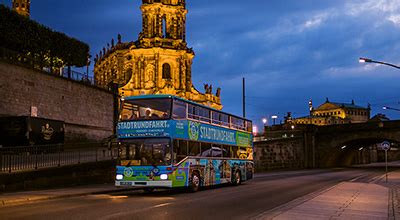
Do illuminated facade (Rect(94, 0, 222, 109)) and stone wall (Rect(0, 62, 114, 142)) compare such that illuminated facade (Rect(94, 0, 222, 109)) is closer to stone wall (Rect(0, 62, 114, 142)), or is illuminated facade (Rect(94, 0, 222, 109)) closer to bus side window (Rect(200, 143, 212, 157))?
stone wall (Rect(0, 62, 114, 142))

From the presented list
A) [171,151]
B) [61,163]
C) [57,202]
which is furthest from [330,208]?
[61,163]

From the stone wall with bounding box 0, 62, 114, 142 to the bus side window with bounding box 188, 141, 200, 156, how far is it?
18.4m

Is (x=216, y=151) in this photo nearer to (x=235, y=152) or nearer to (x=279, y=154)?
(x=235, y=152)

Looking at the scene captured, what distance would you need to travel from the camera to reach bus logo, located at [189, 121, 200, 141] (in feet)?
69.4

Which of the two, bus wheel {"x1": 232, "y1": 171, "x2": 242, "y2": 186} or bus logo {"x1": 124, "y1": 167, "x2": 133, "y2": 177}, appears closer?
bus logo {"x1": 124, "y1": 167, "x2": 133, "y2": 177}

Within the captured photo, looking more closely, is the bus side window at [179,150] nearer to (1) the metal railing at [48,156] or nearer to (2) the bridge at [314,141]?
(1) the metal railing at [48,156]

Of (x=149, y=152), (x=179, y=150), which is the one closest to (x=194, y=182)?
(x=179, y=150)

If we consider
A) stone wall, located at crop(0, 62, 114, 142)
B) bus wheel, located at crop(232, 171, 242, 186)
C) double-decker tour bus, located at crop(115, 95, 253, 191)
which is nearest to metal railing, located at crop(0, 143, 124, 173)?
double-decker tour bus, located at crop(115, 95, 253, 191)

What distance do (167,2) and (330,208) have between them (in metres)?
74.0

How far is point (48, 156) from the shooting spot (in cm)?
2408

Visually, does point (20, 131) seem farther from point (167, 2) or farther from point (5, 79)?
point (167, 2)

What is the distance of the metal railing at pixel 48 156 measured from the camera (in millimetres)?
21203

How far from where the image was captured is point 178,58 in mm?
83312

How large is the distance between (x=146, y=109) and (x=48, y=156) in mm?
7207
